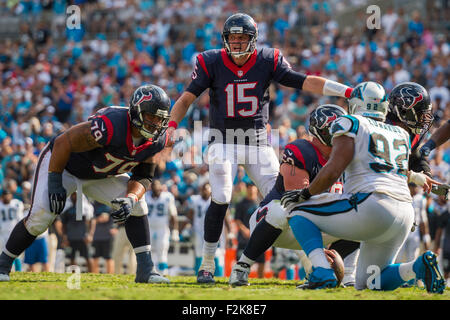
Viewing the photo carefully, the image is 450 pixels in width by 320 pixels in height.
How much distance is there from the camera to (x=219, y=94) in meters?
6.75

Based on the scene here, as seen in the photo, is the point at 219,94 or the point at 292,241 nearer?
the point at 292,241

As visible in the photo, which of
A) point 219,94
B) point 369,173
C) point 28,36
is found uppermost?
point 28,36

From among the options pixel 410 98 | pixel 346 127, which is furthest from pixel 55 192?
pixel 410 98

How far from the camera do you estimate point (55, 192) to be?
611 cm

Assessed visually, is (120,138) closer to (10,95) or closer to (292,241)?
(292,241)

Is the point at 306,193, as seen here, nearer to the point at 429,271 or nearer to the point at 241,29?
the point at 429,271

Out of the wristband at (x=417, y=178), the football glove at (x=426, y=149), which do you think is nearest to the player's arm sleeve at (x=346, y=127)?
the wristband at (x=417, y=178)

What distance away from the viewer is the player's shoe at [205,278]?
6406mm

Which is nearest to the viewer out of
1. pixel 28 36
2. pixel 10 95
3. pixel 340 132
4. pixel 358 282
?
pixel 340 132

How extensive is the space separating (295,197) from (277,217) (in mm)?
336

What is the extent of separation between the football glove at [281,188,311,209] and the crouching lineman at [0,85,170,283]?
139 centimetres

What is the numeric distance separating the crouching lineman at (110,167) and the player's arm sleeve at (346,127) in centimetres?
164

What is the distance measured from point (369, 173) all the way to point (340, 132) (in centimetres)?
39
